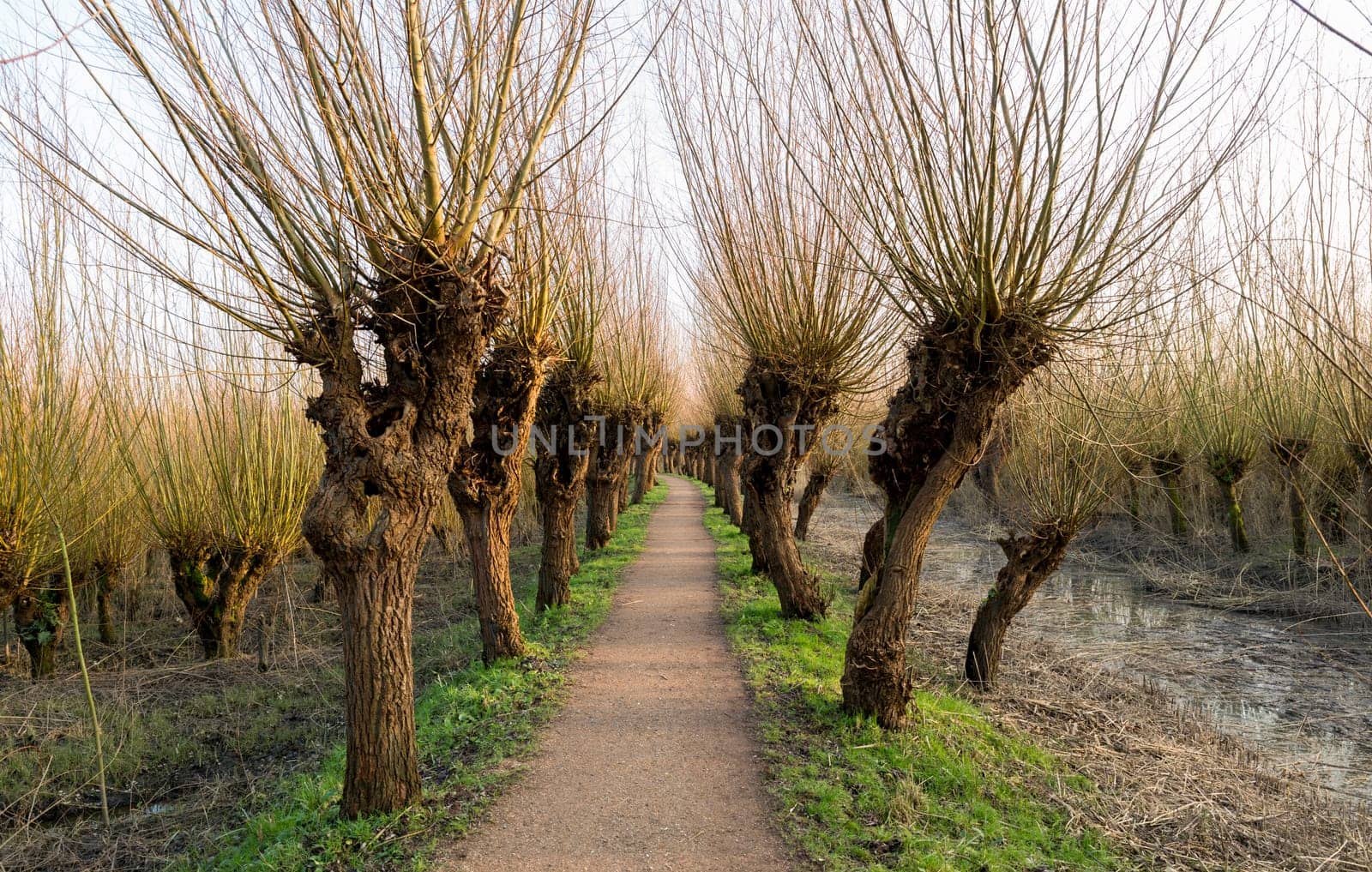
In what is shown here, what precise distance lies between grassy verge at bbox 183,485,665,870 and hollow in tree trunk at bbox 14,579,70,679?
3.62m

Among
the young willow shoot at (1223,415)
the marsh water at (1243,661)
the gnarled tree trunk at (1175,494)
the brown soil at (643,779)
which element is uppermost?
the young willow shoot at (1223,415)

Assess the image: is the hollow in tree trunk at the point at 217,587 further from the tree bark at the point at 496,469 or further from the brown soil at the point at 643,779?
the brown soil at the point at 643,779

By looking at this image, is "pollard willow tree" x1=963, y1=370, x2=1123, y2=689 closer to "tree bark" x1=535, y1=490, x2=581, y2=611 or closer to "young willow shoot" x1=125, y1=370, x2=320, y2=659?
"tree bark" x1=535, y1=490, x2=581, y2=611

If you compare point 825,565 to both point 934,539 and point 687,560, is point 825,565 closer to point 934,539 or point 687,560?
point 687,560

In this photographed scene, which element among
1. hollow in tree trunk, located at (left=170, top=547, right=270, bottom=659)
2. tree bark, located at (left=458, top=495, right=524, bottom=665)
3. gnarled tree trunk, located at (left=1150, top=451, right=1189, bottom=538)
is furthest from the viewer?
gnarled tree trunk, located at (left=1150, top=451, right=1189, bottom=538)

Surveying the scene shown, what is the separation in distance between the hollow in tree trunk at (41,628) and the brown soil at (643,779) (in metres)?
5.63

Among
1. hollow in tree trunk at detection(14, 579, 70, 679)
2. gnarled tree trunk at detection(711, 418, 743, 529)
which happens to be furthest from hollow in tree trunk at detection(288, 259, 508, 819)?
gnarled tree trunk at detection(711, 418, 743, 529)

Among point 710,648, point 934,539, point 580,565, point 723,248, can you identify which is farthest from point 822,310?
point 934,539

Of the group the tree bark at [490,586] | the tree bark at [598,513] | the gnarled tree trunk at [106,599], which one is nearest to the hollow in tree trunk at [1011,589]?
the tree bark at [490,586]

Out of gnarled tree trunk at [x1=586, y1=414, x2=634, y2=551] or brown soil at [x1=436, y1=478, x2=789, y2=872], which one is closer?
brown soil at [x1=436, y1=478, x2=789, y2=872]

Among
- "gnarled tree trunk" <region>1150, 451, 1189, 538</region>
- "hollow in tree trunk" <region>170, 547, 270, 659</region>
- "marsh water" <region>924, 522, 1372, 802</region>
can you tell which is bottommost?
"marsh water" <region>924, 522, 1372, 802</region>

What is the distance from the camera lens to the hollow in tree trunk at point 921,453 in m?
5.42

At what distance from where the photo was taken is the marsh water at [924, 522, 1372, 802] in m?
6.33

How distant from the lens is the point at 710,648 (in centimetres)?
805
